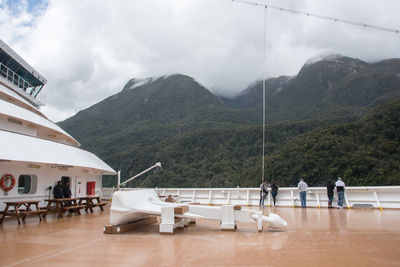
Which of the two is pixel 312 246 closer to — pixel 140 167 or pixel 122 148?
pixel 140 167

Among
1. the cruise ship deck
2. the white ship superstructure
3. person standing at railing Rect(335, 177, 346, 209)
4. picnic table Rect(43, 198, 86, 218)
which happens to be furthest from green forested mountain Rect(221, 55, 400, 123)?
Answer: the cruise ship deck

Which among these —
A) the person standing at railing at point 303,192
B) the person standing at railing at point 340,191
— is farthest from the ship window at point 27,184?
the person standing at railing at point 340,191

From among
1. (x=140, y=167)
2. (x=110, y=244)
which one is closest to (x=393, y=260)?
(x=110, y=244)

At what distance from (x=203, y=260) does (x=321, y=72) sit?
8715 centimetres

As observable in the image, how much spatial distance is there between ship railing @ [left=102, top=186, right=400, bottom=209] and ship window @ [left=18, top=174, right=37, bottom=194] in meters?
5.65

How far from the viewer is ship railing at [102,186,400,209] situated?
11.0 meters

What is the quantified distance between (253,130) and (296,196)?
39494 millimetres

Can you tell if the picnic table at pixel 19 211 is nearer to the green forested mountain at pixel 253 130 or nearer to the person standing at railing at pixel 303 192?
the person standing at railing at pixel 303 192

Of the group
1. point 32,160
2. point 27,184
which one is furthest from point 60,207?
point 32,160

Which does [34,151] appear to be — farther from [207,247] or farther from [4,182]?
[207,247]

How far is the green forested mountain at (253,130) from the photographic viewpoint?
1137 inches

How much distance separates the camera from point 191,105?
259ft

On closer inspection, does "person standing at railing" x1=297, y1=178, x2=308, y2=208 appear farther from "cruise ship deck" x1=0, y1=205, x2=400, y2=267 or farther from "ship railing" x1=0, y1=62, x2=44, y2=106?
"ship railing" x1=0, y1=62, x2=44, y2=106

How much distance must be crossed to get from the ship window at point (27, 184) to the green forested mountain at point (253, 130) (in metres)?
21.5
